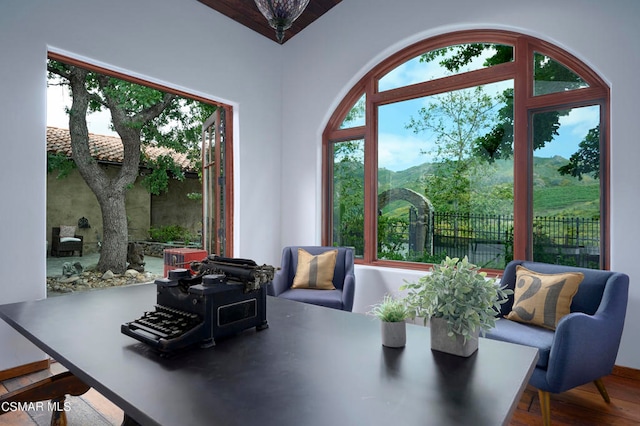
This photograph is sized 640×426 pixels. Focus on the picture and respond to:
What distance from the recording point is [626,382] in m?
2.70

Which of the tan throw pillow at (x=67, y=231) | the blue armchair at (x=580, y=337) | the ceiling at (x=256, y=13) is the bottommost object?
the blue armchair at (x=580, y=337)

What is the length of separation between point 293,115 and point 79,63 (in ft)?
7.64

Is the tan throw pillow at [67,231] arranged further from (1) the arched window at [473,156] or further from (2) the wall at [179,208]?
(1) the arched window at [473,156]

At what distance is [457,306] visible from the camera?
1.15 metres

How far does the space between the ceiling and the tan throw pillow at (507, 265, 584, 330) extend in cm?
361

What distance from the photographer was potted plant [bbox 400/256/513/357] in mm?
1105

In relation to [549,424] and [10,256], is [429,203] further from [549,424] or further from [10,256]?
[10,256]

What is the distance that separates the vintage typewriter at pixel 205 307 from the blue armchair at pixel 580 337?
5.61 feet

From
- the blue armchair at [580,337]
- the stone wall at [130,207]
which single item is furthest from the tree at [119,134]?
the blue armchair at [580,337]

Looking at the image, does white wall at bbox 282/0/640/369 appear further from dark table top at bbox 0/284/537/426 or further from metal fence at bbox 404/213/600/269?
dark table top at bbox 0/284/537/426

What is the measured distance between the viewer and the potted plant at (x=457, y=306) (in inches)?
43.5

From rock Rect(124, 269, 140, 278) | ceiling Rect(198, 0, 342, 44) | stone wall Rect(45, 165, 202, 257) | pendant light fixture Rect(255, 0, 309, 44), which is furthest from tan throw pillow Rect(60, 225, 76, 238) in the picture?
pendant light fixture Rect(255, 0, 309, 44)

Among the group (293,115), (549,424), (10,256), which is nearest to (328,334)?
(549,424)

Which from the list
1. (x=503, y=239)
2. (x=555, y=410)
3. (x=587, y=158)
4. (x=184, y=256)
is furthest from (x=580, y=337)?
(x=184, y=256)
